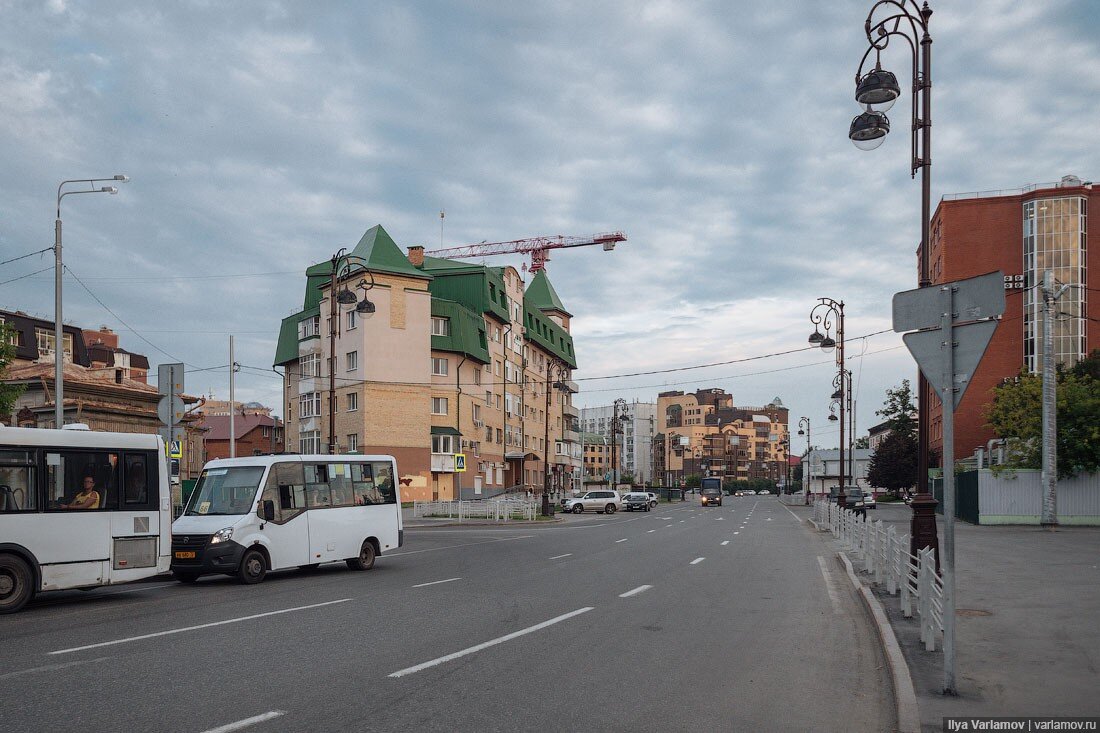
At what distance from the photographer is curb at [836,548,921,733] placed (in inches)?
255

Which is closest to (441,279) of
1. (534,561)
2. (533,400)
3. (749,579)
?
(533,400)

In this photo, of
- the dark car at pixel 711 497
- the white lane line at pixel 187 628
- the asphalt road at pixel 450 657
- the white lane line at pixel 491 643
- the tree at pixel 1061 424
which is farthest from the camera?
the dark car at pixel 711 497

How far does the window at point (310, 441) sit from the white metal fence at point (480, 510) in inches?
513

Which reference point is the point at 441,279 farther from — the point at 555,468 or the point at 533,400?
the point at 555,468

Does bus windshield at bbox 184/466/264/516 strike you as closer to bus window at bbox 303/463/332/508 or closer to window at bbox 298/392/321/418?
bus window at bbox 303/463/332/508

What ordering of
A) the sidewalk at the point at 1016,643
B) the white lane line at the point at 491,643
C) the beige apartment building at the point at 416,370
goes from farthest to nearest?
1. the beige apartment building at the point at 416,370
2. the white lane line at the point at 491,643
3. the sidewalk at the point at 1016,643

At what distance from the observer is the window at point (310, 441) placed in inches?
2427

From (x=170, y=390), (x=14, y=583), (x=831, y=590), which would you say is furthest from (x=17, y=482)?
(x=831, y=590)

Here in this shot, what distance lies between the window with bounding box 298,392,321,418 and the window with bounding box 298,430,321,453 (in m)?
1.27

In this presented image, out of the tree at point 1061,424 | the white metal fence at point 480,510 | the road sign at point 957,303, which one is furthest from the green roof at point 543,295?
the road sign at point 957,303

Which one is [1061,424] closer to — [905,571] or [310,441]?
[905,571]

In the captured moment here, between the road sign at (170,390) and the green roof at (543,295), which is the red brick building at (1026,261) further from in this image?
the road sign at (170,390)

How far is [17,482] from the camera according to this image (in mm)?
12742

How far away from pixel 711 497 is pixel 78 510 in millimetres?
78560
